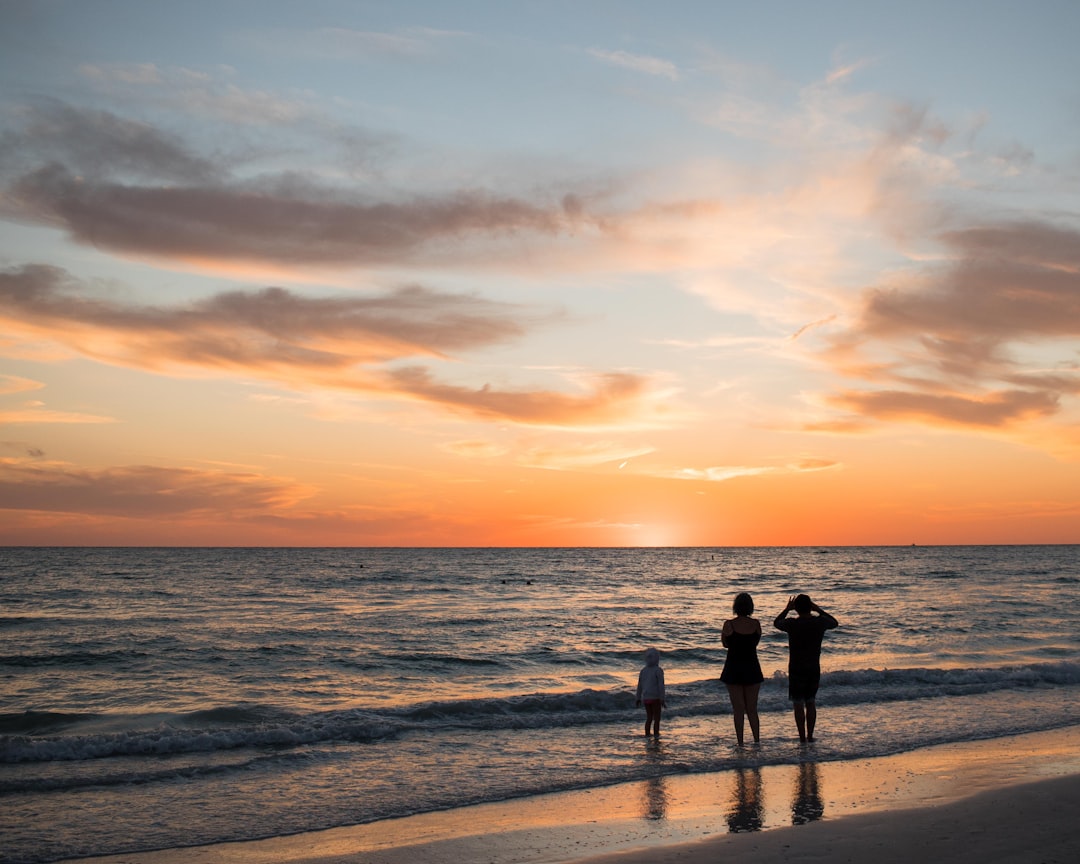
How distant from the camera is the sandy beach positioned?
736 cm

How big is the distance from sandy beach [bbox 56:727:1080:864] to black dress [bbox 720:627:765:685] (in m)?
1.22

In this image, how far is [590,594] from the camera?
182 feet

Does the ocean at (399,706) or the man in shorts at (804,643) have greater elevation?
the man in shorts at (804,643)

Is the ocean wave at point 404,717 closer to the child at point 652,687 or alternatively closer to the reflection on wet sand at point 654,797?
the child at point 652,687

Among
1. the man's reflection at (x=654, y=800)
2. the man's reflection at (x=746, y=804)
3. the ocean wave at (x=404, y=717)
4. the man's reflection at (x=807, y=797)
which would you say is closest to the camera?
the man's reflection at (x=746, y=804)

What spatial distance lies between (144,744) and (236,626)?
19.3m

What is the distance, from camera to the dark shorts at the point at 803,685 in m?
11.8

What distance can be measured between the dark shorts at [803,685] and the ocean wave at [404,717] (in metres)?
4.07

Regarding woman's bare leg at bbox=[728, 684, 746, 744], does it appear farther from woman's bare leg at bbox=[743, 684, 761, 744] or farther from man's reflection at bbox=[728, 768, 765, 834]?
man's reflection at bbox=[728, 768, 765, 834]

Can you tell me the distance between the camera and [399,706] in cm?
1641

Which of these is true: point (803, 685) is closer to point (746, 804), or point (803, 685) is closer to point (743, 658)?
point (743, 658)

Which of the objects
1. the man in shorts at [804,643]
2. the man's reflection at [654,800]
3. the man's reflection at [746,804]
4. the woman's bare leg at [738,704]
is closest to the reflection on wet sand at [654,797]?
the man's reflection at [654,800]

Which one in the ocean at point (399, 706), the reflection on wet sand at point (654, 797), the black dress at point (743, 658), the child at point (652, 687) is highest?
the black dress at point (743, 658)

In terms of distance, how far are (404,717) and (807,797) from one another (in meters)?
8.44
